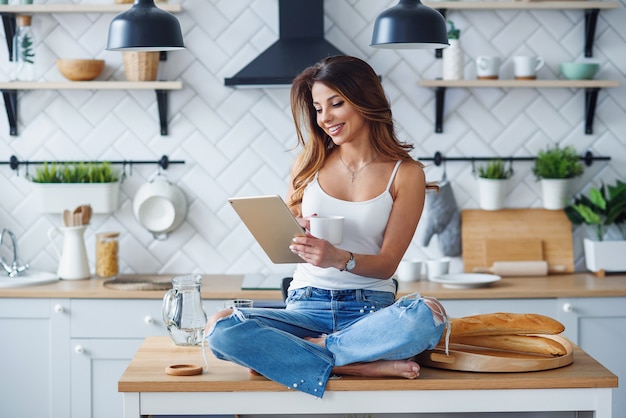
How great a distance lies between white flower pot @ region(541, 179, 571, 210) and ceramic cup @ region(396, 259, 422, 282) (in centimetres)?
67

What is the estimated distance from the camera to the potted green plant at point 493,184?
160 inches

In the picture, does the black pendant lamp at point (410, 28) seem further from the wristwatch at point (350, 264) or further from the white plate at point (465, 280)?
the white plate at point (465, 280)

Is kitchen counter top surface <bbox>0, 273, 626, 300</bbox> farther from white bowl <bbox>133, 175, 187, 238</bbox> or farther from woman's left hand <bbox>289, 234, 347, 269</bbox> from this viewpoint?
woman's left hand <bbox>289, 234, 347, 269</bbox>

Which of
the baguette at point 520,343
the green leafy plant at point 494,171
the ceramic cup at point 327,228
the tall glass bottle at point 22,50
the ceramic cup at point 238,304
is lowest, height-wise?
the baguette at point 520,343

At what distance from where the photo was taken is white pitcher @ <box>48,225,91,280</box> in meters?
3.96

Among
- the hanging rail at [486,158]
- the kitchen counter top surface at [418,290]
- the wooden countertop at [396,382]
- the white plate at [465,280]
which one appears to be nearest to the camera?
the wooden countertop at [396,382]

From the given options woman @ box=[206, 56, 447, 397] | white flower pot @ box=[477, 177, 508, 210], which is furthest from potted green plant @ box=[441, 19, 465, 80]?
woman @ box=[206, 56, 447, 397]

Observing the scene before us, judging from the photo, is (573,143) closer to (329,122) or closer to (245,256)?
(245,256)

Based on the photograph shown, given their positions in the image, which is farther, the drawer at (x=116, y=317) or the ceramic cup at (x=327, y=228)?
the drawer at (x=116, y=317)

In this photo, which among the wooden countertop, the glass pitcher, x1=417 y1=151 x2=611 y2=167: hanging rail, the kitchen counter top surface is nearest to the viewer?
the wooden countertop

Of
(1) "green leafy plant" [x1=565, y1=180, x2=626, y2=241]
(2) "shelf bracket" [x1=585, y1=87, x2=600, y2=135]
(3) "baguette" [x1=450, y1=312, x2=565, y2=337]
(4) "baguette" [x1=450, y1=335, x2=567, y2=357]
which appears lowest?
(4) "baguette" [x1=450, y1=335, x2=567, y2=357]

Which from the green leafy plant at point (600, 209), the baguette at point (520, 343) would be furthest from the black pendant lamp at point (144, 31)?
the green leafy plant at point (600, 209)

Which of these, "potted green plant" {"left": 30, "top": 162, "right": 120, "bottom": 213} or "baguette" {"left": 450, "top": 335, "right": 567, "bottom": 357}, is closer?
"baguette" {"left": 450, "top": 335, "right": 567, "bottom": 357}

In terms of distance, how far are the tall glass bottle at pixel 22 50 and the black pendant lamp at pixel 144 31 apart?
159 centimetres
